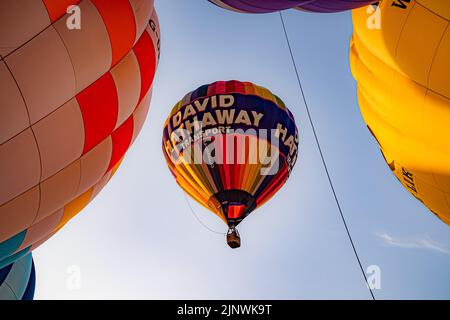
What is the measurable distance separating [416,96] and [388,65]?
458 millimetres

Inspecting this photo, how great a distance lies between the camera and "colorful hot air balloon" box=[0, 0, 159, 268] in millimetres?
2357

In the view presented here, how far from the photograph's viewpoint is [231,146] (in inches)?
247

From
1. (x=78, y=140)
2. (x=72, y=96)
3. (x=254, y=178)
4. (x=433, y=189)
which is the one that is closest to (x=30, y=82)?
(x=72, y=96)

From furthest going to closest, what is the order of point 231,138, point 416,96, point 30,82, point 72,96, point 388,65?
point 231,138 < point 388,65 < point 416,96 < point 72,96 < point 30,82

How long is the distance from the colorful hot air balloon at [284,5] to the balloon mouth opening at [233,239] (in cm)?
366

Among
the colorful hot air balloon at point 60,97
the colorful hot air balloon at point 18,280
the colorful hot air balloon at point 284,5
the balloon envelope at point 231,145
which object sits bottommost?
the colorful hot air balloon at point 18,280

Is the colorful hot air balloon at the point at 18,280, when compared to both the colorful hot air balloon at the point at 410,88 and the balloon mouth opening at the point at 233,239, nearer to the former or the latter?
the balloon mouth opening at the point at 233,239

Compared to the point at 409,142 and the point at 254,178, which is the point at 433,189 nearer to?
the point at 409,142

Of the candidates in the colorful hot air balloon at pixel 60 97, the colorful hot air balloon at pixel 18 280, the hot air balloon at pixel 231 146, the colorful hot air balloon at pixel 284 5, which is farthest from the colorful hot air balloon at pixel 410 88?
the colorful hot air balloon at pixel 18 280

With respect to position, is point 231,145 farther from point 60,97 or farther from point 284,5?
point 60,97

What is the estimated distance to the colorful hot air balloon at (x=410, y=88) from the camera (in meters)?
3.17

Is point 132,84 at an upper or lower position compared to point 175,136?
lower

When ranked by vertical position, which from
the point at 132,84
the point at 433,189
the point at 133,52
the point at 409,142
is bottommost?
the point at 433,189

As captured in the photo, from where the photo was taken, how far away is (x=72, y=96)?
2.77m
